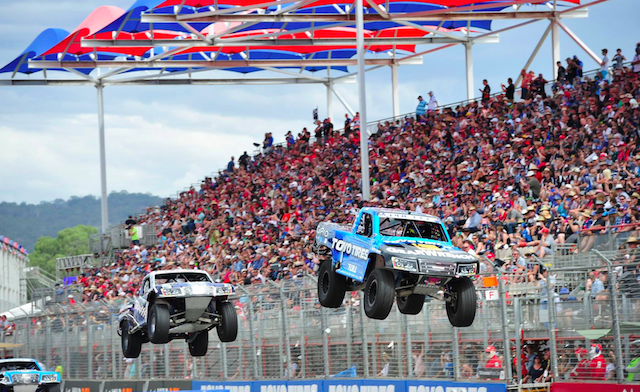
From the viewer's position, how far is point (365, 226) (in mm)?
14812

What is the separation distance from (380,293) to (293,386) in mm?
12933

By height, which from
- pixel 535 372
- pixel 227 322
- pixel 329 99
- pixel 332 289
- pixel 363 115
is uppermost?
pixel 329 99

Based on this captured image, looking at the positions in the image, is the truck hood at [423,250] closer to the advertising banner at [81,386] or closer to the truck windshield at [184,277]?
the truck windshield at [184,277]

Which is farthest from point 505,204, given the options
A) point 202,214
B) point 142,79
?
point 142,79

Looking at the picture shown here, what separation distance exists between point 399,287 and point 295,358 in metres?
12.4

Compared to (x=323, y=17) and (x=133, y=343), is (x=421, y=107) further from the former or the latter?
(x=133, y=343)

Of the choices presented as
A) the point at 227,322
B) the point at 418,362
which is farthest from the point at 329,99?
the point at 227,322

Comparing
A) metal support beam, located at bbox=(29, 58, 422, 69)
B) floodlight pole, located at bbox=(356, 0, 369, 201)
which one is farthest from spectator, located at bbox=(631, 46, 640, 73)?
metal support beam, located at bbox=(29, 58, 422, 69)

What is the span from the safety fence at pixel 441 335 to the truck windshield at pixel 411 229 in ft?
12.7

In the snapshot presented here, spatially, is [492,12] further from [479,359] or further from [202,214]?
[479,359]

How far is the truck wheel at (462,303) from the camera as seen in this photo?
13.9m

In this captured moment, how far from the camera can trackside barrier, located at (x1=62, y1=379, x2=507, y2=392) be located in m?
21.6

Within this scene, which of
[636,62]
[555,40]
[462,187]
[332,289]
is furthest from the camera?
[555,40]

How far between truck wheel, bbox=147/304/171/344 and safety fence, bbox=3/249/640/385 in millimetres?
6947
